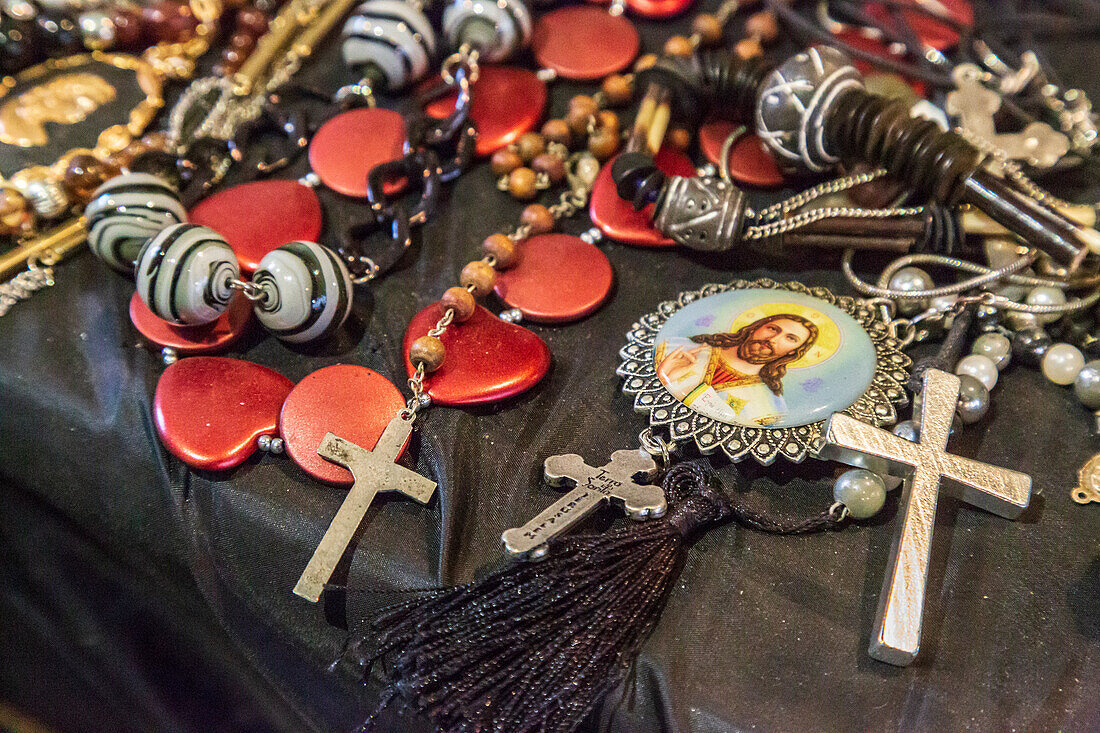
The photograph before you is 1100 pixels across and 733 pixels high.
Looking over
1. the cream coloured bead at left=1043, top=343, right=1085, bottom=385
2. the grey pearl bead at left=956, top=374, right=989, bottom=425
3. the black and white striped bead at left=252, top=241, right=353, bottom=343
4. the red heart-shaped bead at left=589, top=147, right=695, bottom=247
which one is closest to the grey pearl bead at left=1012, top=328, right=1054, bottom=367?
the cream coloured bead at left=1043, top=343, right=1085, bottom=385

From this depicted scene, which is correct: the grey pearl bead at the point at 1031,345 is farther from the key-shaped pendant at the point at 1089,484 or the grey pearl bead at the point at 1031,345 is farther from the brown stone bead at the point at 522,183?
the brown stone bead at the point at 522,183

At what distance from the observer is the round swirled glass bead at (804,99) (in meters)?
1.29

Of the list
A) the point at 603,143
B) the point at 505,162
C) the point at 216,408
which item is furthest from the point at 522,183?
the point at 216,408

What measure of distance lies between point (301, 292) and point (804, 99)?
82cm

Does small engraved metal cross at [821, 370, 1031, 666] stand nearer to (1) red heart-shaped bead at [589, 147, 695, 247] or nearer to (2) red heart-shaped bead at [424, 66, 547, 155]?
(1) red heart-shaped bead at [589, 147, 695, 247]

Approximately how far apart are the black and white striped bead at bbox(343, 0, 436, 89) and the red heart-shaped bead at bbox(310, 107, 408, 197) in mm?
94

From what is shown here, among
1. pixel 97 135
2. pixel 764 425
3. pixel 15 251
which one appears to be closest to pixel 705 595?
pixel 764 425

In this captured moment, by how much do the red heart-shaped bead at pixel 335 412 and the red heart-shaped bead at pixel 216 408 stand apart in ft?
0.12

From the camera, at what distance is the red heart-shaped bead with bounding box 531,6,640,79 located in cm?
164

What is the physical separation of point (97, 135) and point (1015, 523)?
156 centimetres

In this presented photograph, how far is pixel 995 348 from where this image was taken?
3.94ft

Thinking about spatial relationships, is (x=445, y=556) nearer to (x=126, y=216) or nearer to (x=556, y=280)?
(x=556, y=280)

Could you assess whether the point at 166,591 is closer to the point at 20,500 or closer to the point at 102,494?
the point at 102,494

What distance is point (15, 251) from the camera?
1.33 m
